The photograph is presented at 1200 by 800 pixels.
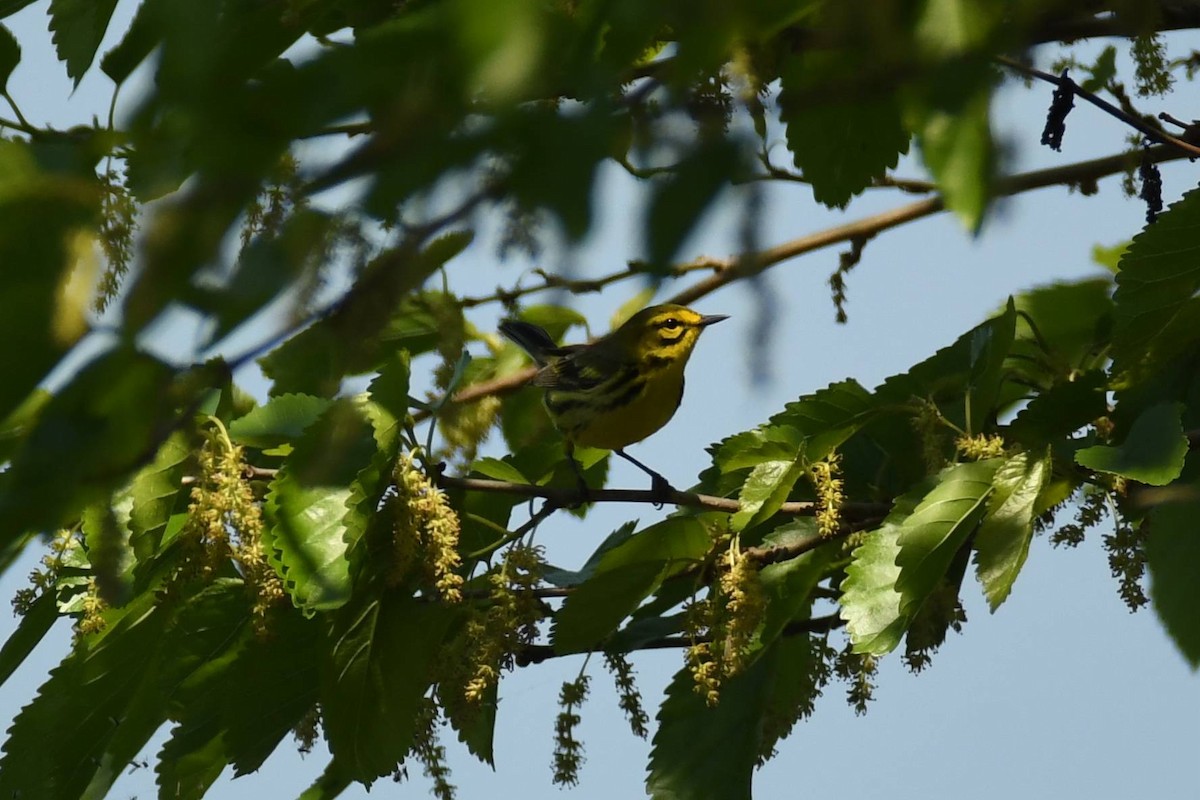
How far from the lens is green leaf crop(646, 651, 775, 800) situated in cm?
283

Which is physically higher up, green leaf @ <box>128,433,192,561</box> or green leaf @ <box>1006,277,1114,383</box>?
green leaf @ <box>1006,277,1114,383</box>

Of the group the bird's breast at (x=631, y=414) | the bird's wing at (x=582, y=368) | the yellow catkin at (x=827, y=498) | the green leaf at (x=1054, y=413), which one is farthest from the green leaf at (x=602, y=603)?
the bird's breast at (x=631, y=414)

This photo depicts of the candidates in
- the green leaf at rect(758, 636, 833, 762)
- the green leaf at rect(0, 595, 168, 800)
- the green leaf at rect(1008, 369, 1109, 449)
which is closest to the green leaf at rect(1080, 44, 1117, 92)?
the green leaf at rect(1008, 369, 1109, 449)

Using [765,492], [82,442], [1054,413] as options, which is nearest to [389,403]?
[765,492]

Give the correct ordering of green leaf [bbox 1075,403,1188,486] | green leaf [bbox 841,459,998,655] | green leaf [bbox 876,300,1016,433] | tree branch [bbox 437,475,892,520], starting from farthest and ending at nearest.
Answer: tree branch [bbox 437,475,892,520], green leaf [bbox 876,300,1016,433], green leaf [bbox 841,459,998,655], green leaf [bbox 1075,403,1188,486]

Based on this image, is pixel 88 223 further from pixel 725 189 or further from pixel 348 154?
pixel 725 189

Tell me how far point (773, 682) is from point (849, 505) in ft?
1.25

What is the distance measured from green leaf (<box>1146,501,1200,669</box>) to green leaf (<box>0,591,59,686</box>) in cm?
204

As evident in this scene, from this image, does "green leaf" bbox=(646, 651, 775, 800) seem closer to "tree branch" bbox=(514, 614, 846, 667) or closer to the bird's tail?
"tree branch" bbox=(514, 614, 846, 667)

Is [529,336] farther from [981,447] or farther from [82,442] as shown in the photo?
[82,442]

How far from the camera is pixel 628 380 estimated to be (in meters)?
5.47

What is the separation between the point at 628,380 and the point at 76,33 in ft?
10.7

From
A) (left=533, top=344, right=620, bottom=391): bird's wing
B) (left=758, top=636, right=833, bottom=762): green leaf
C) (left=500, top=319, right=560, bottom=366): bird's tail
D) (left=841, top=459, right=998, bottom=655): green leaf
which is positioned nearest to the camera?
(left=841, top=459, right=998, bottom=655): green leaf

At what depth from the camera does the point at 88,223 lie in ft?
3.15
